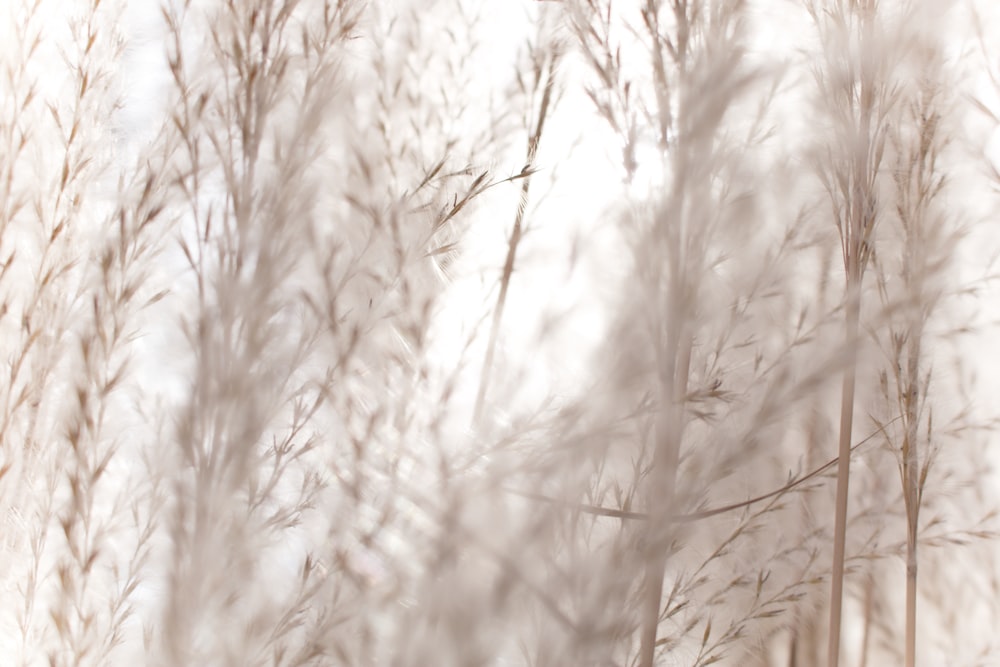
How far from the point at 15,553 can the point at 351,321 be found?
1.03 ft

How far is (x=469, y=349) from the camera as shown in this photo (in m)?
0.74

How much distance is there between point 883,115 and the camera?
0.75 m

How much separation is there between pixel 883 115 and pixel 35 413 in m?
0.74

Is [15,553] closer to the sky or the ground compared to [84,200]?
closer to the ground

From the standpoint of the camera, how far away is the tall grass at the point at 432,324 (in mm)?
633

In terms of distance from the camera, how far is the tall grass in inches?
24.9

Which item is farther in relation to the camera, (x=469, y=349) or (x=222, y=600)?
(x=469, y=349)

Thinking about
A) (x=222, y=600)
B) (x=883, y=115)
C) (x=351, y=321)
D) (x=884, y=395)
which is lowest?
(x=222, y=600)

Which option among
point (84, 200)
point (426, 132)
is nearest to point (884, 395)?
point (426, 132)

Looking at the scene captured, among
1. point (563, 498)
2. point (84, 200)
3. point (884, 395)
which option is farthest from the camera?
point (884, 395)

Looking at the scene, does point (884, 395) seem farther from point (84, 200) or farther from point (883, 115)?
point (84, 200)

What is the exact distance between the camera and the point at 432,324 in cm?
72

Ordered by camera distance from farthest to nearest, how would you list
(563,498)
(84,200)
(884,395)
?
1. (884,395)
2. (84,200)
3. (563,498)

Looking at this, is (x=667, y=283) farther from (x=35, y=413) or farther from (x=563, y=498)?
(x=35, y=413)
